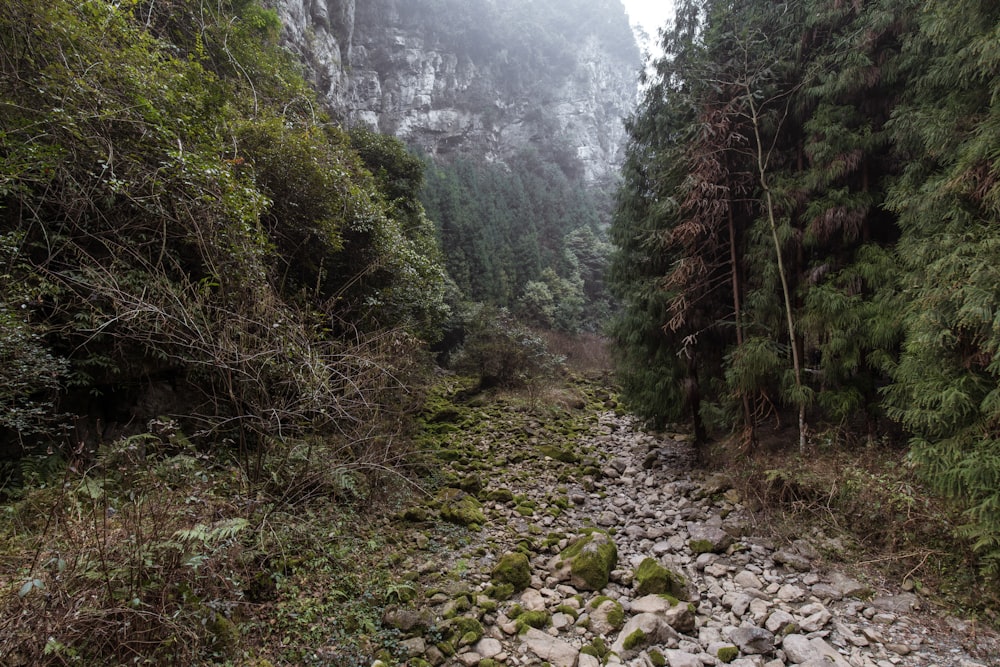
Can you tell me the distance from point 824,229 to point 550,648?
6.07m

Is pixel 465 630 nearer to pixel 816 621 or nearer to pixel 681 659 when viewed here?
pixel 681 659

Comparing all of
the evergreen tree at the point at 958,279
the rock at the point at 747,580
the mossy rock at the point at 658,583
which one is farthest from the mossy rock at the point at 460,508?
the evergreen tree at the point at 958,279

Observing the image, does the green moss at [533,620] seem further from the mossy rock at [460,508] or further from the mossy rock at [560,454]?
the mossy rock at [560,454]

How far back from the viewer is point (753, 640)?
3393mm

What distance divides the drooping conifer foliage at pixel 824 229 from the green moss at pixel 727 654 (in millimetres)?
2179

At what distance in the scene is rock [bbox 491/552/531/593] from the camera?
4.45 metres

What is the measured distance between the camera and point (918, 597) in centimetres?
368

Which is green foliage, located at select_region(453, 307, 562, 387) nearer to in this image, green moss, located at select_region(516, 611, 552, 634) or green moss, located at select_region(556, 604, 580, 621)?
green moss, located at select_region(556, 604, 580, 621)

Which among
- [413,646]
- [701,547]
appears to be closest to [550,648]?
[413,646]

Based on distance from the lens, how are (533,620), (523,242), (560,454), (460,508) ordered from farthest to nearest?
(523,242), (560,454), (460,508), (533,620)

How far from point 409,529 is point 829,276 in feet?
21.2

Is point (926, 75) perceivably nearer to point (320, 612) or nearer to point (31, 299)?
point (320, 612)

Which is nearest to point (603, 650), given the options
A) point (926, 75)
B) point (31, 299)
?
point (31, 299)

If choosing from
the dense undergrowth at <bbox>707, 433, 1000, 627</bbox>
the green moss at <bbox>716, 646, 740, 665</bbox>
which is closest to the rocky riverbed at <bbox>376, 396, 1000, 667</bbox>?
the green moss at <bbox>716, 646, 740, 665</bbox>
